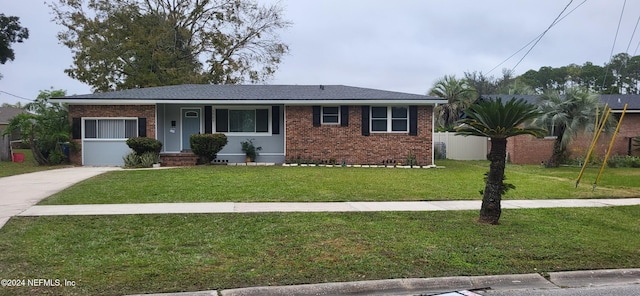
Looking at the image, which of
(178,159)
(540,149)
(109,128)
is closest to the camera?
(178,159)

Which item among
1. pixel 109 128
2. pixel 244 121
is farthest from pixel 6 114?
pixel 244 121

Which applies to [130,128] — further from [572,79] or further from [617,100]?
[572,79]

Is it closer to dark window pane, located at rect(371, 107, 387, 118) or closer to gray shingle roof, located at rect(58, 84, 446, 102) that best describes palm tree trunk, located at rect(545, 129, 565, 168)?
gray shingle roof, located at rect(58, 84, 446, 102)

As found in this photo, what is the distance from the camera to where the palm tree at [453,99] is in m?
35.3

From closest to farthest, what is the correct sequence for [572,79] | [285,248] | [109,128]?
[285,248], [109,128], [572,79]

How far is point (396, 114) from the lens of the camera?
20.3 meters

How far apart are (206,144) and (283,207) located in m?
10.6

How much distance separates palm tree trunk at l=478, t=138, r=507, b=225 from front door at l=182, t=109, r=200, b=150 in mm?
15511

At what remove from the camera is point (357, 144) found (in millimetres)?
20203

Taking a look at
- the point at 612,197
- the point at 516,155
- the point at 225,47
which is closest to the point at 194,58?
the point at 225,47

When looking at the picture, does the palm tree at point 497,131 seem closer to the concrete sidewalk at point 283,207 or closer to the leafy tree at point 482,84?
the concrete sidewalk at point 283,207

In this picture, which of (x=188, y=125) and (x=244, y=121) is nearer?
(x=244, y=121)

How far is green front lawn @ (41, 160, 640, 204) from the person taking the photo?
10.5m

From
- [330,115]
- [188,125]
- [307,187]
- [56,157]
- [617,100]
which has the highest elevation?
[617,100]
